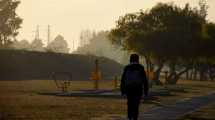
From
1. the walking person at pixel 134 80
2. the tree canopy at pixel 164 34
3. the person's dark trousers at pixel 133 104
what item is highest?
the tree canopy at pixel 164 34

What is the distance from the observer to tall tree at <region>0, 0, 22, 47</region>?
139 m

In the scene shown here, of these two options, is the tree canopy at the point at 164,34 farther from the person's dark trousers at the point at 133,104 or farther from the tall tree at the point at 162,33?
the person's dark trousers at the point at 133,104

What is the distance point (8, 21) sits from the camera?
142250 millimetres

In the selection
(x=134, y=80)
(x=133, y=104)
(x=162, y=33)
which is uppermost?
(x=162, y=33)

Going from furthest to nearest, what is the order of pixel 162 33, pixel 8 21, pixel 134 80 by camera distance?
pixel 8 21
pixel 162 33
pixel 134 80

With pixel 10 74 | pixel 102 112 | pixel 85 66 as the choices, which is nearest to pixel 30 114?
pixel 102 112

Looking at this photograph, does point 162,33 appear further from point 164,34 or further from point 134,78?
point 134,78

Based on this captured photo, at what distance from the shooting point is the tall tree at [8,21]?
457 ft

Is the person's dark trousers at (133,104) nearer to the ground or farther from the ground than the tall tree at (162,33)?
nearer to the ground

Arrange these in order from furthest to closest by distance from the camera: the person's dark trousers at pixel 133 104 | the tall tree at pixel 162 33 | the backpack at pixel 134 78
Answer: the tall tree at pixel 162 33, the person's dark trousers at pixel 133 104, the backpack at pixel 134 78

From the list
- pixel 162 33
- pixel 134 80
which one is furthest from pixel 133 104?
pixel 162 33

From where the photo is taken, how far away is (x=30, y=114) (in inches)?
1050

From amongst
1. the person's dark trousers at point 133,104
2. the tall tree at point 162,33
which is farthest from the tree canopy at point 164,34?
the person's dark trousers at point 133,104

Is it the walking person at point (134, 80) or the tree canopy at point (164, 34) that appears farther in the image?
the tree canopy at point (164, 34)
